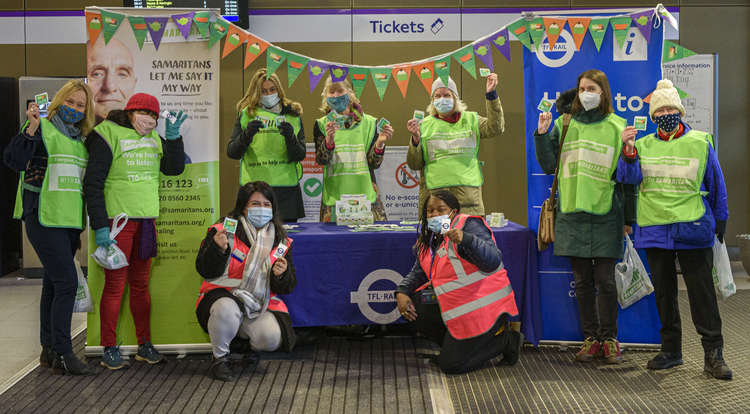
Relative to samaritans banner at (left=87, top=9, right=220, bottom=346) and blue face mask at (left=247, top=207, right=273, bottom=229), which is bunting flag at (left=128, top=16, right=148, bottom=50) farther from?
blue face mask at (left=247, top=207, right=273, bottom=229)

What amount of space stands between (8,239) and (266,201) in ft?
15.1

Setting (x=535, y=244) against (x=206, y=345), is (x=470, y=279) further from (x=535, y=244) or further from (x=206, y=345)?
(x=206, y=345)

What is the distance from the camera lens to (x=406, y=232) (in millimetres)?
4074

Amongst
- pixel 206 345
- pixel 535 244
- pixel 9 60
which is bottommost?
pixel 206 345

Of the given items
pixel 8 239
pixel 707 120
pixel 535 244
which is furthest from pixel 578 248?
pixel 8 239

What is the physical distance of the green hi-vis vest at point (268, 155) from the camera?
4402mm

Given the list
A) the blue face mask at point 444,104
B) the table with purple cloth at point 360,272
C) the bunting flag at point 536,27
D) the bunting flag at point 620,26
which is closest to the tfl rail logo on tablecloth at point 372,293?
the table with purple cloth at point 360,272

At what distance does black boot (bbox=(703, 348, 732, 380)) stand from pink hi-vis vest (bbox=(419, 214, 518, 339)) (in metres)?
1.08

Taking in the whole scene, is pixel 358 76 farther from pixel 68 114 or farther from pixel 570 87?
pixel 68 114

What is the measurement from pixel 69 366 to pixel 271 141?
1.77 m

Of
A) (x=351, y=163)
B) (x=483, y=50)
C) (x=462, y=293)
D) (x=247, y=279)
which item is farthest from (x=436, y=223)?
(x=483, y=50)

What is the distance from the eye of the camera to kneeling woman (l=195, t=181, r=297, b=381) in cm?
364

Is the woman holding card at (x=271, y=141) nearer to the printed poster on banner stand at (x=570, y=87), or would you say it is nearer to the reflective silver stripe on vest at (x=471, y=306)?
the reflective silver stripe on vest at (x=471, y=306)

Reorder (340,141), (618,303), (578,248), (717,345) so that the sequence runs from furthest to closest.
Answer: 1. (340,141)
2. (618,303)
3. (578,248)
4. (717,345)
